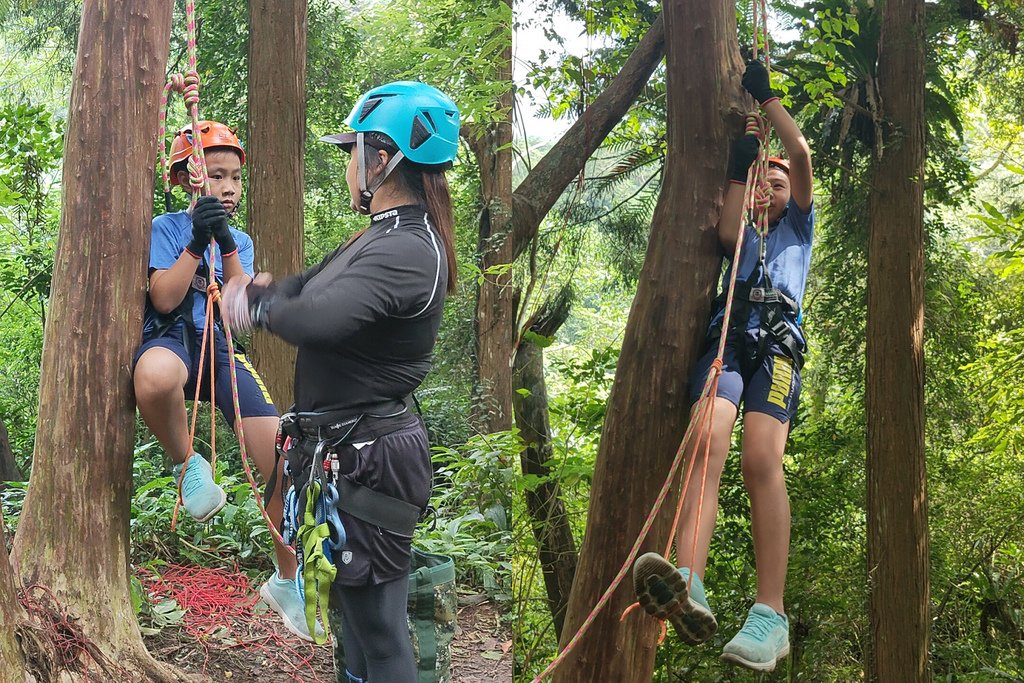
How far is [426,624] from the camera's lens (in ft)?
8.90

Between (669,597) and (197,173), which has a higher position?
(197,173)

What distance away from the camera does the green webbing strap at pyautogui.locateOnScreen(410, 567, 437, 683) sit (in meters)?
2.59

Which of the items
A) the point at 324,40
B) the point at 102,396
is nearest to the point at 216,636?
the point at 102,396

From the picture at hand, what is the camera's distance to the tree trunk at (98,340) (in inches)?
95.0

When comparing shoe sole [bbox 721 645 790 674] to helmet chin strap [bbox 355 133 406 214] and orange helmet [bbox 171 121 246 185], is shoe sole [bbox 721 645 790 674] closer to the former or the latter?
helmet chin strap [bbox 355 133 406 214]

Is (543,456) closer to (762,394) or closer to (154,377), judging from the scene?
(762,394)

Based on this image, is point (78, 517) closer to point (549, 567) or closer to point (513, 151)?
point (549, 567)

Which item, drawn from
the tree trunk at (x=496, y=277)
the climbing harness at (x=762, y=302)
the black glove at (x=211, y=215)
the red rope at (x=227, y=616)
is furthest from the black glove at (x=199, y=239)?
the tree trunk at (x=496, y=277)

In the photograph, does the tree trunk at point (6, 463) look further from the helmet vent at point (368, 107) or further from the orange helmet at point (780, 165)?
the orange helmet at point (780, 165)

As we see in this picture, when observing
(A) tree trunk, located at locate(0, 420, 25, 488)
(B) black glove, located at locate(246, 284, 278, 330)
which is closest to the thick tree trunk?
(B) black glove, located at locate(246, 284, 278, 330)

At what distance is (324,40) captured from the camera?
808 centimetres

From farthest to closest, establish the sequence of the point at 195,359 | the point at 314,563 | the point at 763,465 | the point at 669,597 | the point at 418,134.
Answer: the point at 195,359
the point at 763,465
the point at 669,597
the point at 418,134
the point at 314,563

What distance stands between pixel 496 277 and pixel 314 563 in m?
2.56

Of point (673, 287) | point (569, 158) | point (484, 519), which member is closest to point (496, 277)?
point (569, 158)
